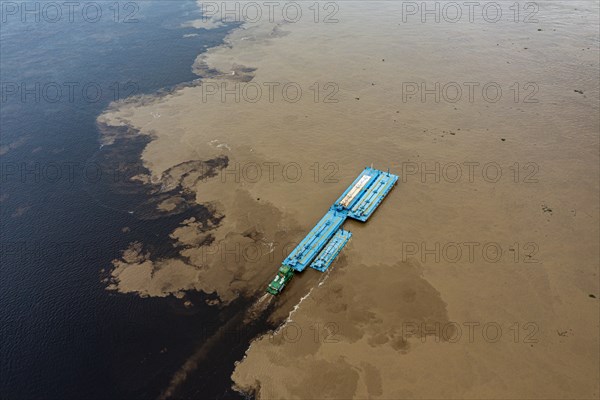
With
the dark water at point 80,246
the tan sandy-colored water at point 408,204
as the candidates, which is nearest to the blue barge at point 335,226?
the tan sandy-colored water at point 408,204

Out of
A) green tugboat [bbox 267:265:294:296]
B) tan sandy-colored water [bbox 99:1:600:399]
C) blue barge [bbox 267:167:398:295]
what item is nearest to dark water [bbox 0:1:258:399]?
tan sandy-colored water [bbox 99:1:600:399]

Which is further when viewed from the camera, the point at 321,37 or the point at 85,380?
the point at 321,37

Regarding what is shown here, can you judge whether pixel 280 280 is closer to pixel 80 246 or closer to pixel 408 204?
pixel 408 204

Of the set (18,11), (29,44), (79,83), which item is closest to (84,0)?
(18,11)

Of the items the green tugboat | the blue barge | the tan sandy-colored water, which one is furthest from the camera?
the blue barge

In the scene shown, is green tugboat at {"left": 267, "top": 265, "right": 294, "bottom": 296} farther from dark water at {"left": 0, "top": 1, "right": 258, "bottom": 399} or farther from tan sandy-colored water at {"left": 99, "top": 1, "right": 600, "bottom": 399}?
dark water at {"left": 0, "top": 1, "right": 258, "bottom": 399}

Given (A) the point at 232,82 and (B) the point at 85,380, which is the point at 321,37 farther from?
(B) the point at 85,380

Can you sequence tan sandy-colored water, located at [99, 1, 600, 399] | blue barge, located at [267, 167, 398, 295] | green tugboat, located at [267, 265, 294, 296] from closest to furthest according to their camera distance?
tan sandy-colored water, located at [99, 1, 600, 399] < green tugboat, located at [267, 265, 294, 296] < blue barge, located at [267, 167, 398, 295]
